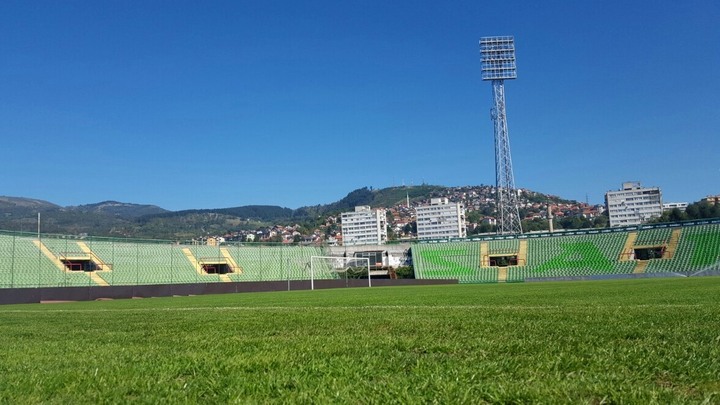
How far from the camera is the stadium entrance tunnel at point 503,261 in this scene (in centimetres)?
A: 7269

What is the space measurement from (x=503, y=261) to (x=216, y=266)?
34.8 m

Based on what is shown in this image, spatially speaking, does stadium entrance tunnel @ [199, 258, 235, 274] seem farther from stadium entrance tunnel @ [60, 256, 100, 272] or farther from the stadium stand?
stadium entrance tunnel @ [60, 256, 100, 272]

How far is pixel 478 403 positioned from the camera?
3.59m

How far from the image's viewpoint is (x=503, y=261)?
2886 inches

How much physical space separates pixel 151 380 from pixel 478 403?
257 centimetres

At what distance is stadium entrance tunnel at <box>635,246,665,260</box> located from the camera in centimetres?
6512

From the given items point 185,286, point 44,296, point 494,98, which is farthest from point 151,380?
point 494,98

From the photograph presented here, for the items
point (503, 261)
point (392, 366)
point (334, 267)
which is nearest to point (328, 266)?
point (334, 267)

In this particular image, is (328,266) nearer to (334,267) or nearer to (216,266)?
(334,267)

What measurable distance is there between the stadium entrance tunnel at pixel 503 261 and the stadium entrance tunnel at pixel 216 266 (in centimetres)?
3237

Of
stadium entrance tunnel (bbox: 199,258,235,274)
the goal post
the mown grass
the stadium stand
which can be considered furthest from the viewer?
the goal post

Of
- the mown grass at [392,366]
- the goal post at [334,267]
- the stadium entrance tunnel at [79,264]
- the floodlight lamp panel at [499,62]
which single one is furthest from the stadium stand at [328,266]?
the mown grass at [392,366]

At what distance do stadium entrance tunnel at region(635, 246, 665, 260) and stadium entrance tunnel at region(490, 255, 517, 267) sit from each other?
13.8m

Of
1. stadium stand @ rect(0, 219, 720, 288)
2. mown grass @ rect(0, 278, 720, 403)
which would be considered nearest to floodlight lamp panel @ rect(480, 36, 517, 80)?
stadium stand @ rect(0, 219, 720, 288)
